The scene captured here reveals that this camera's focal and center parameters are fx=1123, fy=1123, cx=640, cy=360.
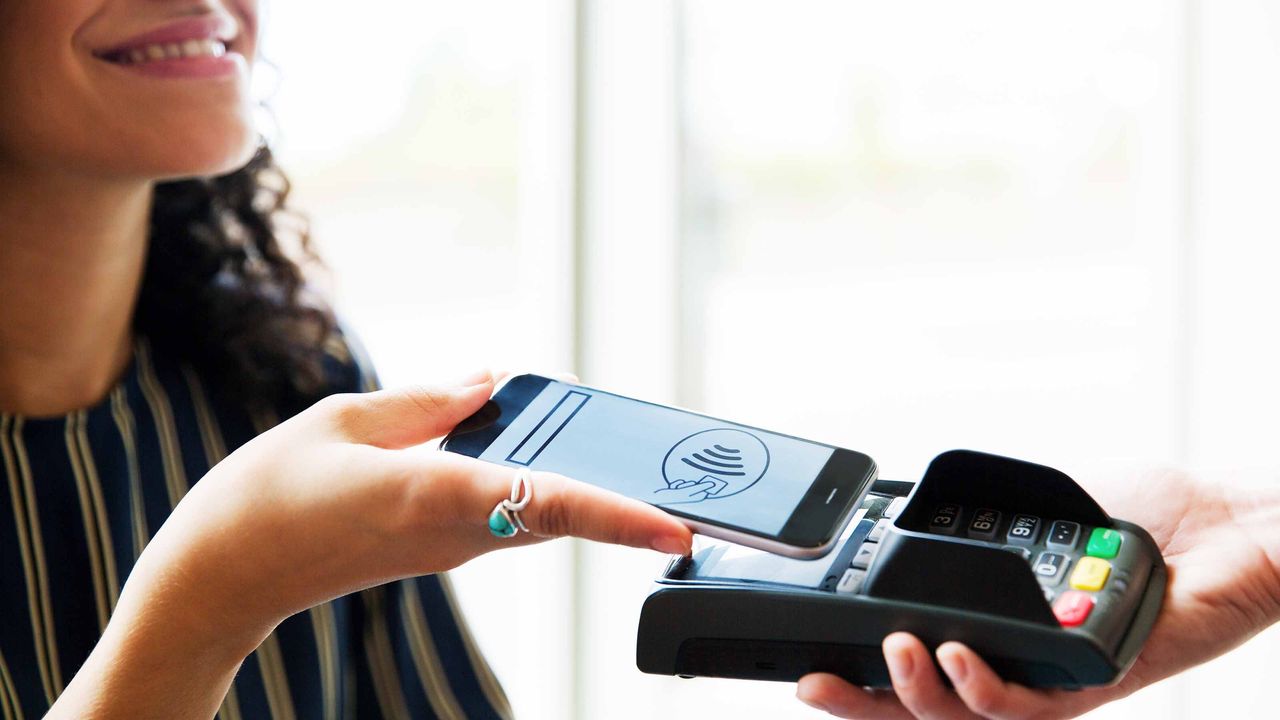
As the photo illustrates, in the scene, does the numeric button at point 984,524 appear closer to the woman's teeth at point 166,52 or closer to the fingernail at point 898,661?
the fingernail at point 898,661

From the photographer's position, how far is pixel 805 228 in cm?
146

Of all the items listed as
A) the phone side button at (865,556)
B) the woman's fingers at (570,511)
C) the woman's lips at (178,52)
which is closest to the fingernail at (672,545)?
the woman's fingers at (570,511)

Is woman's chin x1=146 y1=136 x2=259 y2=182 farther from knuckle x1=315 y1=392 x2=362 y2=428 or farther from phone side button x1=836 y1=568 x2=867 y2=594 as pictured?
phone side button x1=836 y1=568 x2=867 y2=594

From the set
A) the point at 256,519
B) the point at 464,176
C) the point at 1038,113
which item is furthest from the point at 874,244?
the point at 256,519

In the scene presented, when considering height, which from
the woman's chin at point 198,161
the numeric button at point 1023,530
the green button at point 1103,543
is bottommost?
the numeric button at point 1023,530

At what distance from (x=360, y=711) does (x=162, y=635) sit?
0.31m

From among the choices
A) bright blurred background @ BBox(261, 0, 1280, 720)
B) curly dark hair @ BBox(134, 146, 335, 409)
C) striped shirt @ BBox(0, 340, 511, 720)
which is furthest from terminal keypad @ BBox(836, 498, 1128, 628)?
bright blurred background @ BBox(261, 0, 1280, 720)

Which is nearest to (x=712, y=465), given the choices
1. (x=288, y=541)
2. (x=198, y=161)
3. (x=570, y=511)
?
(x=570, y=511)

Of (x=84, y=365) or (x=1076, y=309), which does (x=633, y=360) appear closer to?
(x=1076, y=309)

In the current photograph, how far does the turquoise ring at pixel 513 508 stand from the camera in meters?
0.53

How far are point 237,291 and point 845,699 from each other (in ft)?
1.91

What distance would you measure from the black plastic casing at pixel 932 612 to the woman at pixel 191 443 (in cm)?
7

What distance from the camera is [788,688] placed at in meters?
1.52

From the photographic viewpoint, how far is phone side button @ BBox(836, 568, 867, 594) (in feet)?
1.86
